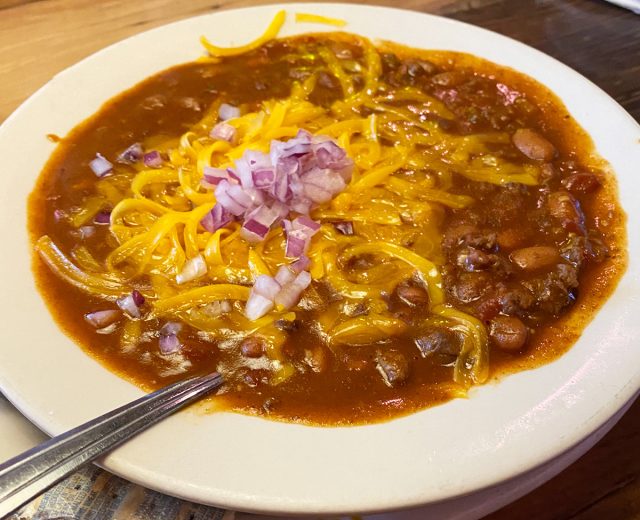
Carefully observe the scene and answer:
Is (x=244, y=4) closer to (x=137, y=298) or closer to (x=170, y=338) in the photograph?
(x=137, y=298)

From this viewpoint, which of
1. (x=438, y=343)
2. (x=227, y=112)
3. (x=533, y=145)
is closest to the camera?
(x=438, y=343)

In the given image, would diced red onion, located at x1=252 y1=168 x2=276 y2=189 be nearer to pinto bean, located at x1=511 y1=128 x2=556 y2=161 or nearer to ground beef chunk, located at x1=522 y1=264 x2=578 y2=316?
Result: ground beef chunk, located at x1=522 y1=264 x2=578 y2=316

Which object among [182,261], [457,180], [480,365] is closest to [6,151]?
[182,261]

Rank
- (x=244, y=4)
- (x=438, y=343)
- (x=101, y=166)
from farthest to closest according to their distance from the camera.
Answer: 1. (x=244, y=4)
2. (x=101, y=166)
3. (x=438, y=343)

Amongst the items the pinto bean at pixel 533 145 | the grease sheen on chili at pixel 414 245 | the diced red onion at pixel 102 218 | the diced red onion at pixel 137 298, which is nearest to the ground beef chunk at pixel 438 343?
the grease sheen on chili at pixel 414 245

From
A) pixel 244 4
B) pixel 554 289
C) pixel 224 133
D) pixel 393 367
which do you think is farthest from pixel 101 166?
pixel 244 4

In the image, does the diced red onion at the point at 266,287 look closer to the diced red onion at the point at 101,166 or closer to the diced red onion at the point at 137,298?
the diced red onion at the point at 137,298

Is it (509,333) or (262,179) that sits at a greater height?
(262,179)
